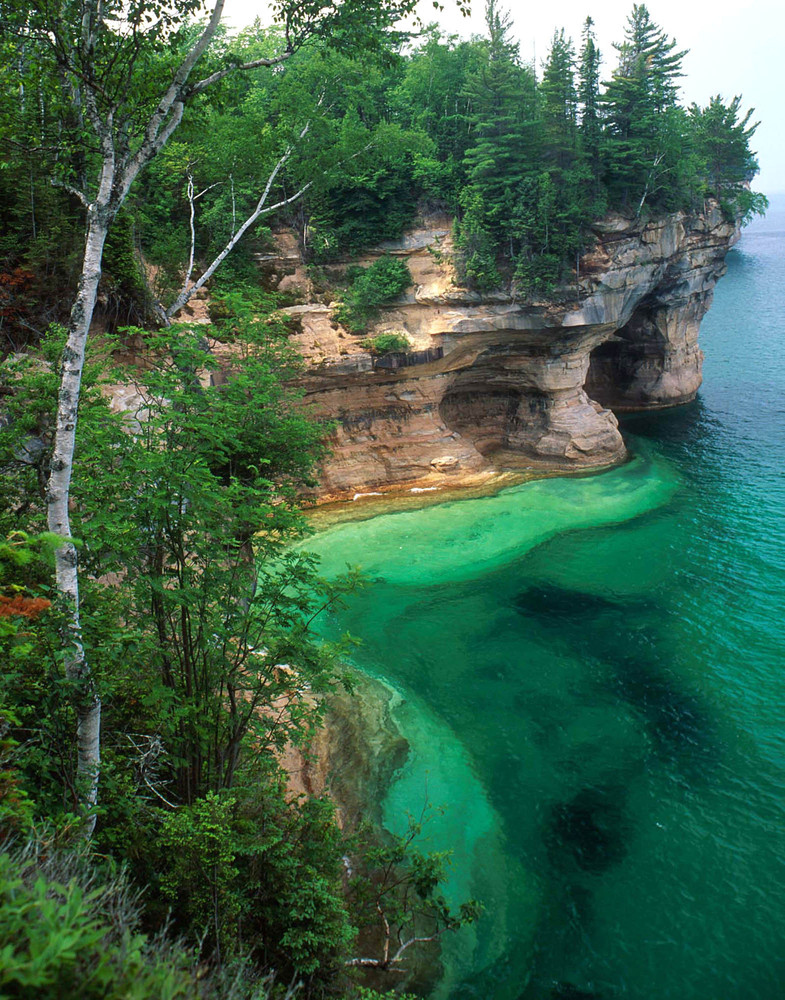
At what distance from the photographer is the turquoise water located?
9.70 meters

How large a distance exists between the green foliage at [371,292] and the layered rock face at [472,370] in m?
0.50

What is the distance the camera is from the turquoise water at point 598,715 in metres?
9.70

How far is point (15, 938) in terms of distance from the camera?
326 centimetres

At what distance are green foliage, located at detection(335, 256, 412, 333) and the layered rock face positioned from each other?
50 centimetres

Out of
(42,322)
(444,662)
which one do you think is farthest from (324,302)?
(444,662)

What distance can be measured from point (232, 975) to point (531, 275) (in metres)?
25.8

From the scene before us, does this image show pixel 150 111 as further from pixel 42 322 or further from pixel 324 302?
pixel 324 302

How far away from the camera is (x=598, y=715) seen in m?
14.3

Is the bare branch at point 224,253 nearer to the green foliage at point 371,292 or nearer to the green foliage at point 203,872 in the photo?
the green foliage at point 203,872

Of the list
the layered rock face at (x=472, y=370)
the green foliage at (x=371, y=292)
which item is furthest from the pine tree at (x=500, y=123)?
the green foliage at (x=371, y=292)

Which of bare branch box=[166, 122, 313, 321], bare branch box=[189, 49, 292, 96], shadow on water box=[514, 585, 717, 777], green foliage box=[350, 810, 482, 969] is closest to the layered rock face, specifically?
shadow on water box=[514, 585, 717, 777]

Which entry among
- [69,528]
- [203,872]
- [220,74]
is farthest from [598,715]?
[220,74]

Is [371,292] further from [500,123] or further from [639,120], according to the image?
[639,120]

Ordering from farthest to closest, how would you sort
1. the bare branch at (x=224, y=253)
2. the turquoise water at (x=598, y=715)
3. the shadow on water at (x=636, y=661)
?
the shadow on water at (x=636, y=661) → the turquoise water at (x=598, y=715) → the bare branch at (x=224, y=253)
